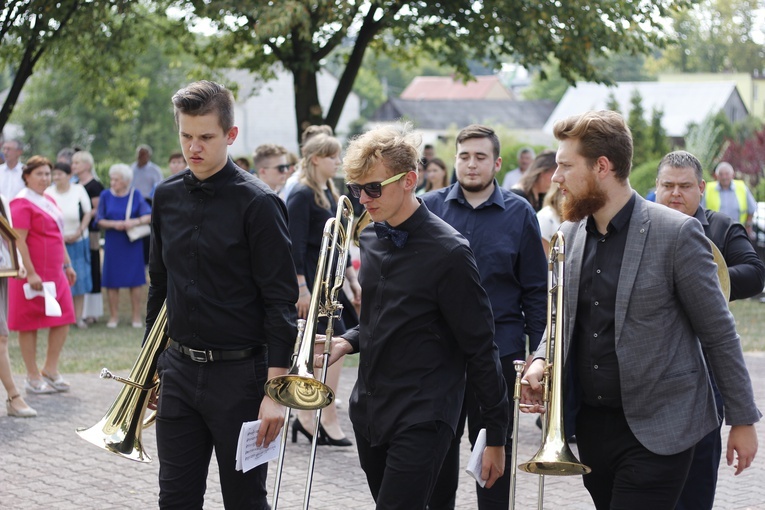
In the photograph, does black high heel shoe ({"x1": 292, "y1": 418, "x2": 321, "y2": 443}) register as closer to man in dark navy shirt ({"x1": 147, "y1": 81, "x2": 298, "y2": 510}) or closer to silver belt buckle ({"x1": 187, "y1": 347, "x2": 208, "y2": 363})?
man in dark navy shirt ({"x1": 147, "y1": 81, "x2": 298, "y2": 510})

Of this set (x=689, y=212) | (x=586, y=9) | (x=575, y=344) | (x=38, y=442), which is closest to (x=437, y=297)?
(x=575, y=344)

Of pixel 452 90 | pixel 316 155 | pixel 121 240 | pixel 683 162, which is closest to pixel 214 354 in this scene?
→ pixel 683 162

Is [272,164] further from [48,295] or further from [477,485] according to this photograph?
[477,485]

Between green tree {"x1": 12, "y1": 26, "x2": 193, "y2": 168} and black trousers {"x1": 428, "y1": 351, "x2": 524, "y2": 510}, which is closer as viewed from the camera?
black trousers {"x1": 428, "y1": 351, "x2": 524, "y2": 510}

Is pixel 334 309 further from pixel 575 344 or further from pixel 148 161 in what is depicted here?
pixel 148 161

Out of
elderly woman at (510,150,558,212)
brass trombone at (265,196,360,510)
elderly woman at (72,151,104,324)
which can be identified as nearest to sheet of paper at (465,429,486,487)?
brass trombone at (265,196,360,510)

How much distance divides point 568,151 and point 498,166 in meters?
2.09

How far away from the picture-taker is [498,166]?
600cm

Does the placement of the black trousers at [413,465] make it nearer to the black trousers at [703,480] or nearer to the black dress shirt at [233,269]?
the black dress shirt at [233,269]

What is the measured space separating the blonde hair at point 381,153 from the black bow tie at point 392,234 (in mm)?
228

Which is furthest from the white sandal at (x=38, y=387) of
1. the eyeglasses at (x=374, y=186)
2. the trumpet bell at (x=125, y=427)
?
the eyeglasses at (x=374, y=186)

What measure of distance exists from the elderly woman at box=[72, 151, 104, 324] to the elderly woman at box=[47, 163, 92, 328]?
0.17 metres

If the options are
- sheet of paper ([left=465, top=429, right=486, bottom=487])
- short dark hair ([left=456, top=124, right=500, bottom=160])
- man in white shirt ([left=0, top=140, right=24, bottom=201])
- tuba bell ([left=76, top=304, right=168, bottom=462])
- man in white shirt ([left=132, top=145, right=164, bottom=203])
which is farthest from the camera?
man in white shirt ([left=132, top=145, right=164, bottom=203])

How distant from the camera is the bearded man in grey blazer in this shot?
3805mm
